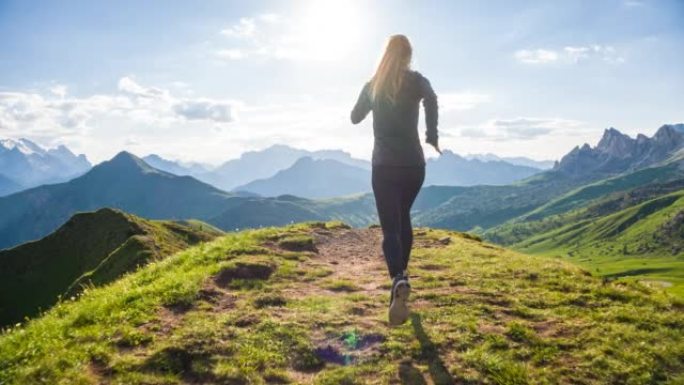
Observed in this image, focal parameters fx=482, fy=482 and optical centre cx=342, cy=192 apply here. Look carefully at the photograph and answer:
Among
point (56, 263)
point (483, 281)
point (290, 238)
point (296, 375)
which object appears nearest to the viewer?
point (296, 375)

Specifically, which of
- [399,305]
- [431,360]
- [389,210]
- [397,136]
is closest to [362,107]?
[397,136]

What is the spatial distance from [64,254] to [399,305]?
3962 inches

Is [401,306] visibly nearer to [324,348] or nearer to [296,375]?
[324,348]

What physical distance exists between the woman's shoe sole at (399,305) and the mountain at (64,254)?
69397 millimetres

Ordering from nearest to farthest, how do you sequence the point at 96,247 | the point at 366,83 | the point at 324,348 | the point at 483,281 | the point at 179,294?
the point at 324,348 → the point at 366,83 → the point at 179,294 → the point at 483,281 → the point at 96,247

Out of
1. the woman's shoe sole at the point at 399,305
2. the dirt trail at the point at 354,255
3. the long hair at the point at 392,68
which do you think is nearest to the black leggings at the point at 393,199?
the woman's shoe sole at the point at 399,305

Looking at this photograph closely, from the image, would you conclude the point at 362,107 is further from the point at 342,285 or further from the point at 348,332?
the point at 342,285

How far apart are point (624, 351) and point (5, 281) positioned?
114 meters

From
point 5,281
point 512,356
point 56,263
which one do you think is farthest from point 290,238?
point 5,281

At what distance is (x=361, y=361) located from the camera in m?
8.70

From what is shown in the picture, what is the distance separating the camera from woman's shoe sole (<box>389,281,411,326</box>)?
9664mm

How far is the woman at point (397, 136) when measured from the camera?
1052 centimetres

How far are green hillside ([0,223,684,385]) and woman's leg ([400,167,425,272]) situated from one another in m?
1.53

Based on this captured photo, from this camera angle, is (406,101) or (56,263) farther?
(56,263)
